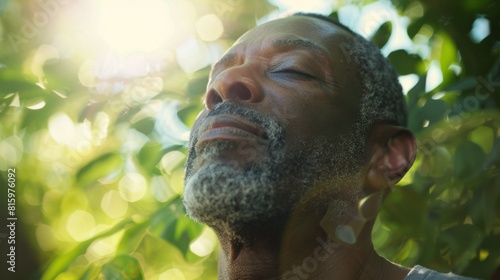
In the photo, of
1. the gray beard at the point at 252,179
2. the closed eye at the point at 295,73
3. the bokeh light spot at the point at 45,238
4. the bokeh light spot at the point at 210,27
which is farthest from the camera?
the bokeh light spot at the point at 45,238

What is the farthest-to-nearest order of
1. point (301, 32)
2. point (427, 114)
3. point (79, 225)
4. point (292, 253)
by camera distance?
point (79, 225) < point (427, 114) < point (301, 32) < point (292, 253)

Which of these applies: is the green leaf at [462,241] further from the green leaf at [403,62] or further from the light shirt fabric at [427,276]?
the green leaf at [403,62]

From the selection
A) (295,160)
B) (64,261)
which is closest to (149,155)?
(64,261)

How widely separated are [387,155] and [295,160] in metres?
0.39

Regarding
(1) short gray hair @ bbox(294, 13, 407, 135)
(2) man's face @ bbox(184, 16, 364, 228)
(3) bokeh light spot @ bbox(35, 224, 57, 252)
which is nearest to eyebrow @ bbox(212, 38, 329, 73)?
(2) man's face @ bbox(184, 16, 364, 228)

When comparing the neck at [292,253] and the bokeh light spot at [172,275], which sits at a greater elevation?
the neck at [292,253]

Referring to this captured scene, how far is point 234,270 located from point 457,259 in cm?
78

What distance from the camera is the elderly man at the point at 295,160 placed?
1.52 metres

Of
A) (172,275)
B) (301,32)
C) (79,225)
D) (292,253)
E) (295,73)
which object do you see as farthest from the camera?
(79,225)

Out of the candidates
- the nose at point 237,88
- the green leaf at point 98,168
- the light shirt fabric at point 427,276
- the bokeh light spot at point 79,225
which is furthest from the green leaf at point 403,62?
the bokeh light spot at point 79,225

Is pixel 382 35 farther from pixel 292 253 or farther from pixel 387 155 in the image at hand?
pixel 292 253

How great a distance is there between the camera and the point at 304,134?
1620 mm

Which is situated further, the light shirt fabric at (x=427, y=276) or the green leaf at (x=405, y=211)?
the green leaf at (x=405, y=211)

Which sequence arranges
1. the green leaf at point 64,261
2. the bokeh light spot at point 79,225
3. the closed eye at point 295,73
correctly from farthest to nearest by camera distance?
the bokeh light spot at point 79,225 < the green leaf at point 64,261 < the closed eye at point 295,73
